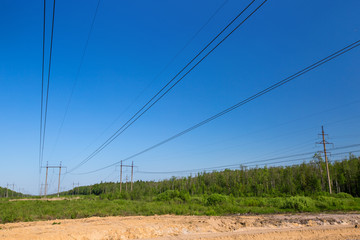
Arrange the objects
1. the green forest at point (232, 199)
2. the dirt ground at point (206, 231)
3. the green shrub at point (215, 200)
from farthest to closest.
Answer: the green shrub at point (215, 200) → the green forest at point (232, 199) → the dirt ground at point (206, 231)

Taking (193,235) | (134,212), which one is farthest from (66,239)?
(134,212)

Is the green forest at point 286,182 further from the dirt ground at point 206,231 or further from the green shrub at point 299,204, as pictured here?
the dirt ground at point 206,231

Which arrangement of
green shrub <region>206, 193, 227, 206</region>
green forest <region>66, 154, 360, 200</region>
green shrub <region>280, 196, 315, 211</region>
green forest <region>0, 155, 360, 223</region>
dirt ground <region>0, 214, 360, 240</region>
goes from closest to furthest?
dirt ground <region>0, 214, 360, 240</region>
green forest <region>0, 155, 360, 223</region>
green shrub <region>280, 196, 315, 211</region>
green shrub <region>206, 193, 227, 206</region>
green forest <region>66, 154, 360, 200</region>

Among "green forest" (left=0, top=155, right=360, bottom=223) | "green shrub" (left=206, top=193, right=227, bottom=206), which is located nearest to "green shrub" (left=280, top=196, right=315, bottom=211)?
"green forest" (left=0, top=155, right=360, bottom=223)

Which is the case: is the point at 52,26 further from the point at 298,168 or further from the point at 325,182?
the point at 298,168

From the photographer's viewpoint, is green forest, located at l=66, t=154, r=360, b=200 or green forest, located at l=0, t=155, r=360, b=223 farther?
green forest, located at l=66, t=154, r=360, b=200

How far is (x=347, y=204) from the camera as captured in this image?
33.6 meters

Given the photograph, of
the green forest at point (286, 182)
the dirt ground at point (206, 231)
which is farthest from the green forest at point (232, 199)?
the dirt ground at point (206, 231)

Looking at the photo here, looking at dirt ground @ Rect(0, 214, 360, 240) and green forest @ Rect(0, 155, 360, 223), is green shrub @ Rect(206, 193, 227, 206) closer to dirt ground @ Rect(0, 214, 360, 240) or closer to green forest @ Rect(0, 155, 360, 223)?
green forest @ Rect(0, 155, 360, 223)

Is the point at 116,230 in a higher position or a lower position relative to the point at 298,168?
lower

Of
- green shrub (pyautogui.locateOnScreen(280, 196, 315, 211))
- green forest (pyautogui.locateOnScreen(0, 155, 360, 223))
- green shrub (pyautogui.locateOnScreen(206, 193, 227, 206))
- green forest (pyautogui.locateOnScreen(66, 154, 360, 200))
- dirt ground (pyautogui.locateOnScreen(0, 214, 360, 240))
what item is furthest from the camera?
green forest (pyautogui.locateOnScreen(66, 154, 360, 200))

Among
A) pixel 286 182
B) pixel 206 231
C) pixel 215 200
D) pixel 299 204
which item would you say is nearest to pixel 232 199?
pixel 215 200

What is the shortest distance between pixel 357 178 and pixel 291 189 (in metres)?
14.9

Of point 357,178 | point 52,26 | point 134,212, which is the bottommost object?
point 134,212
